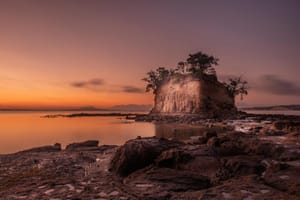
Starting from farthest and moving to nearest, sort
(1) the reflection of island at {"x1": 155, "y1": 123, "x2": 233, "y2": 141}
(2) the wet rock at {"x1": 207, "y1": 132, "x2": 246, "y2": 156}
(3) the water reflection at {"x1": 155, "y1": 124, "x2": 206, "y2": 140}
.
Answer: (1) the reflection of island at {"x1": 155, "y1": 123, "x2": 233, "y2": 141}
(3) the water reflection at {"x1": 155, "y1": 124, "x2": 206, "y2": 140}
(2) the wet rock at {"x1": 207, "y1": 132, "x2": 246, "y2": 156}

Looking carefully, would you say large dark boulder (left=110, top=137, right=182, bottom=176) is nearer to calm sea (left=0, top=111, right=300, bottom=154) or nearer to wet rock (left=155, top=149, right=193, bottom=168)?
wet rock (left=155, top=149, right=193, bottom=168)

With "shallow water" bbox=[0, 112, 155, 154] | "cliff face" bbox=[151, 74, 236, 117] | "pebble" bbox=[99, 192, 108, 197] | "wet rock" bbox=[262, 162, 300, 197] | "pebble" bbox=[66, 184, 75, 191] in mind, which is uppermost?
"cliff face" bbox=[151, 74, 236, 117]

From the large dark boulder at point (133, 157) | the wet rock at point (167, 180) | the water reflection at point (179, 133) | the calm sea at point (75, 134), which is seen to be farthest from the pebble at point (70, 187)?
the water reflection at point (179, 133)

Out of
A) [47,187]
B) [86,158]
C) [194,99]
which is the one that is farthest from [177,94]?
[47,187]

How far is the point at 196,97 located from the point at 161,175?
59.2 metres

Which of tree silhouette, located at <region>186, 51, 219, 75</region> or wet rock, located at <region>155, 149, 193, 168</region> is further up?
tree silhouette, located at <region>186, 51, 219, 75</region>

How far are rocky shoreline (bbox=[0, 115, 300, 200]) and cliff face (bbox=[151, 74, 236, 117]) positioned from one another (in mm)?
51146

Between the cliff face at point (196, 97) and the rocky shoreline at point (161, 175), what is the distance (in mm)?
51146

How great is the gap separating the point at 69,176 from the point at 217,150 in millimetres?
5827

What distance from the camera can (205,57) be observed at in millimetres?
81750

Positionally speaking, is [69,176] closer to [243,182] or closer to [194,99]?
[243,182]

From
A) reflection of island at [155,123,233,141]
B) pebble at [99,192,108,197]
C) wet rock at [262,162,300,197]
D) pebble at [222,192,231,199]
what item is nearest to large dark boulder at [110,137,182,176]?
pebble at [99,192,108,197]

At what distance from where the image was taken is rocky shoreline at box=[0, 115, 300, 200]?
6598mm

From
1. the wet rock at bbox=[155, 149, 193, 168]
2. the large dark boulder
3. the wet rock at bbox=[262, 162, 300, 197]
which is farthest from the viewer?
the wet rock at bbox=[155, 149, 193, 168]
